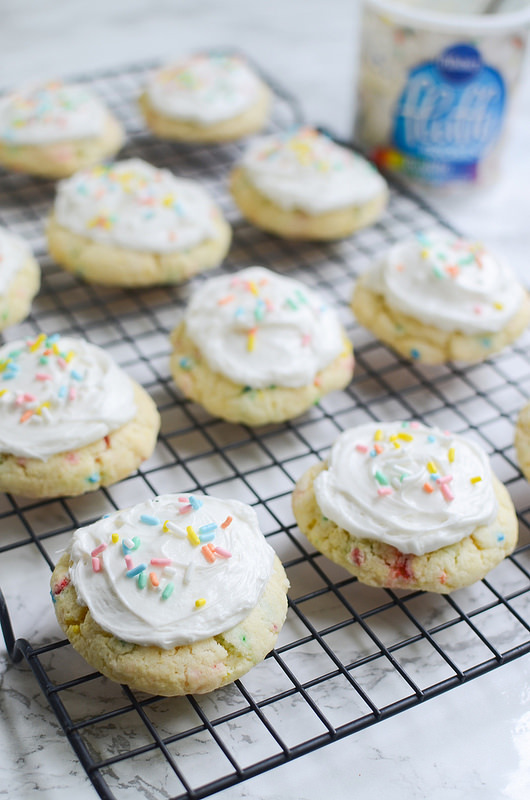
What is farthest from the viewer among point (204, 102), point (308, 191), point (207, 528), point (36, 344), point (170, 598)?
point (204, 102)

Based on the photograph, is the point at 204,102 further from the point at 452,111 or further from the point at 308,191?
the point at 452,111

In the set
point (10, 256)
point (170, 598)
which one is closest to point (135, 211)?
point (10, 256)

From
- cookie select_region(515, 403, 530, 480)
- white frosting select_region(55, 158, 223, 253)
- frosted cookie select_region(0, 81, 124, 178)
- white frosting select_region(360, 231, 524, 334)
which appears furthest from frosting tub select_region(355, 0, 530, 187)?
cookie select_region(515, 403, 530, 480)

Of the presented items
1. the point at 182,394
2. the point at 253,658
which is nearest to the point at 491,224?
the point at 182,394

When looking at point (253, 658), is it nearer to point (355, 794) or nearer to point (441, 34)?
point (355, 794)

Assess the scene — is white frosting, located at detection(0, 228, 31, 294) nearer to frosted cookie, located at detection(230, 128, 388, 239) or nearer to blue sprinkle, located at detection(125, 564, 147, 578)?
frosted cookie, located at detection(230, 128, 388, 239)

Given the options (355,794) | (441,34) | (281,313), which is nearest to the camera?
(355,794)

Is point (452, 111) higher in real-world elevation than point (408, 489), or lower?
higher
